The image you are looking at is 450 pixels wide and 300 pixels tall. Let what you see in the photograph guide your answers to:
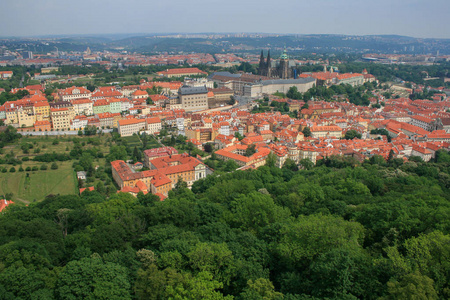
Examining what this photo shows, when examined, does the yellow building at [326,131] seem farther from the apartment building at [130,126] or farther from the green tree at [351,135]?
the apartment building at [130,126]

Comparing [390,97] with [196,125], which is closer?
[196,125]

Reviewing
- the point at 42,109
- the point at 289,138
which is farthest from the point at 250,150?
the point at 42,109

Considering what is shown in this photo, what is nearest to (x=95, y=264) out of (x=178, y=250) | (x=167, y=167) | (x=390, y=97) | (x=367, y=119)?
(x=178, y=250)

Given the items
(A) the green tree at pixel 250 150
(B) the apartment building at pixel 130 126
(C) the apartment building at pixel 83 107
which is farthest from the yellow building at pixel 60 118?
(A) the green tree at pixel 250 150

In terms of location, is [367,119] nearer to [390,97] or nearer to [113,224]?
[390,97]

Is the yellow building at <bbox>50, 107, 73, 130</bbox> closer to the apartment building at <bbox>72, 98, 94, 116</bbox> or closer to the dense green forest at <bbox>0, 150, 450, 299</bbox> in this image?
the apartment building at <bbox>72, 98, 94, 116</bbox>

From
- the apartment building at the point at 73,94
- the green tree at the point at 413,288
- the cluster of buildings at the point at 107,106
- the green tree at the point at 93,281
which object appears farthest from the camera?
the apartment building at the point at 73,94

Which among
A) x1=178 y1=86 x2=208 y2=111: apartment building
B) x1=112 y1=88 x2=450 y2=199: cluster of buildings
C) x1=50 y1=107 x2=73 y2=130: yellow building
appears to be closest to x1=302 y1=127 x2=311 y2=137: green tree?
x1=112 y1=88 x2=450 y2=199: cluster of buildings
